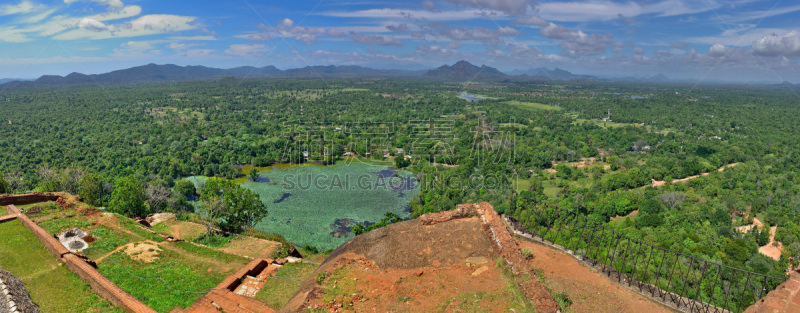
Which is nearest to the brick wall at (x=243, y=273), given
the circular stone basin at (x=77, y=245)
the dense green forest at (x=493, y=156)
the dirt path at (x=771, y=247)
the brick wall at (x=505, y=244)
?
the brick wall at (x=505, y=244)

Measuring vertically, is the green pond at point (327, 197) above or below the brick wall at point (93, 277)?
below

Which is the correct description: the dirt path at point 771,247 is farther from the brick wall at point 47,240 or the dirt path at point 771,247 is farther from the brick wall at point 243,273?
the brick wall at point 47,240

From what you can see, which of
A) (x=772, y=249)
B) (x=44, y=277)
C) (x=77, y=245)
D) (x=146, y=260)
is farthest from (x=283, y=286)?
(x=772, y=249)

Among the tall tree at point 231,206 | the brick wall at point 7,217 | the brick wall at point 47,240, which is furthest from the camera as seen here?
the tall tree at point 231,206

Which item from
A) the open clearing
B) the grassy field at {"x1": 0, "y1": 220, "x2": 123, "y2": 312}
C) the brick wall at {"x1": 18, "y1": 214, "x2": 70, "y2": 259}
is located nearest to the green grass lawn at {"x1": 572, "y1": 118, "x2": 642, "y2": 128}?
the open clearing

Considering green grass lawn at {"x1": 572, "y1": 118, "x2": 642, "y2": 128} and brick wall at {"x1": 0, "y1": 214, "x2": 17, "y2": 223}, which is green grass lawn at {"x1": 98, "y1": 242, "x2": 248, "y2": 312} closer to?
brick wall at {"x1": 0, "y1": 214, "x2": 17, "y2": 223}

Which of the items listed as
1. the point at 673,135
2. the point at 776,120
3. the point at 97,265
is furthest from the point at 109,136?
the point at 776,120

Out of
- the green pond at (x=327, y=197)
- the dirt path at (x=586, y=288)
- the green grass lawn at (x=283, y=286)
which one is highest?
the dirt path at (x=586, y=288)
